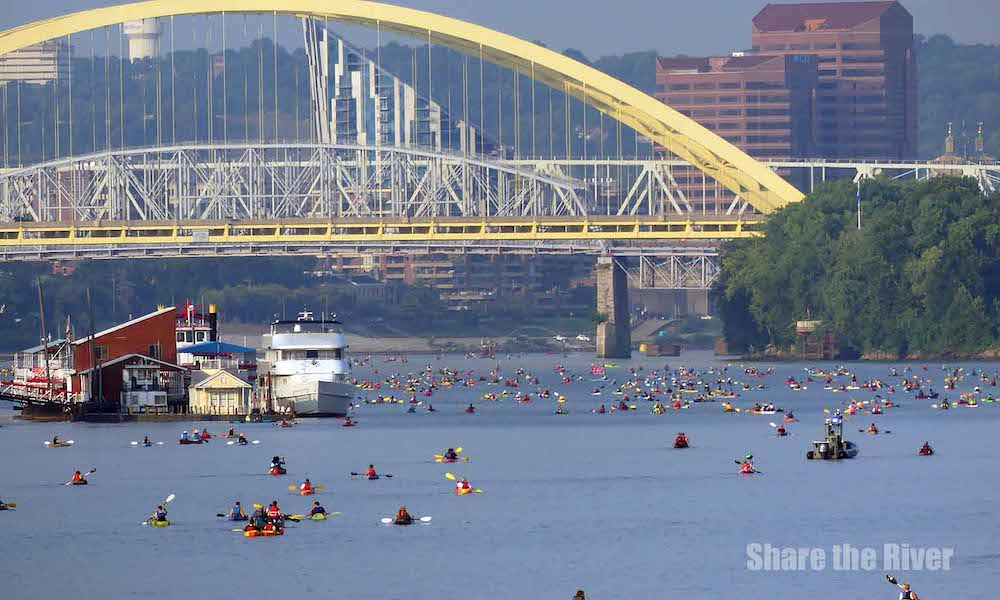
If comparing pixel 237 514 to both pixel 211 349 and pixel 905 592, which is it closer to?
pixel 905 592

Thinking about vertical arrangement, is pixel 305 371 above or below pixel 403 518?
above

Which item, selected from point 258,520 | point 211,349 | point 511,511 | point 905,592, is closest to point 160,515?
point 258,520

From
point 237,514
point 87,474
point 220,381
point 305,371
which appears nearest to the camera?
point 237,514

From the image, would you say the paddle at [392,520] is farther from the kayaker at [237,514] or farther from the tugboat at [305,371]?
the tugboat at [305,371]

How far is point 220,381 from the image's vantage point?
136000 millimetres

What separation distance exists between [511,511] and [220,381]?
1817 inches

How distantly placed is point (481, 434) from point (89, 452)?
2022cm

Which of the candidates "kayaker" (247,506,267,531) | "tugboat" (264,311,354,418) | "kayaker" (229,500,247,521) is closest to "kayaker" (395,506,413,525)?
"kayaker" (247,506,267,531)

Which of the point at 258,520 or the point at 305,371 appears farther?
the point at 305,371

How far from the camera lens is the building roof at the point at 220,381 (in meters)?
136

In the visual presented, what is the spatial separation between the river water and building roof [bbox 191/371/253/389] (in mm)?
2814

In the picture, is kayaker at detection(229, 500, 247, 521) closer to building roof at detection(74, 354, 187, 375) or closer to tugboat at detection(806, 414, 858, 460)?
tugboat at detection(806, 414, 858, 460)

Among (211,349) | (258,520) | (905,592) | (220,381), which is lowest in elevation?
(258,520)

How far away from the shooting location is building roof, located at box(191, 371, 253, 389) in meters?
136
